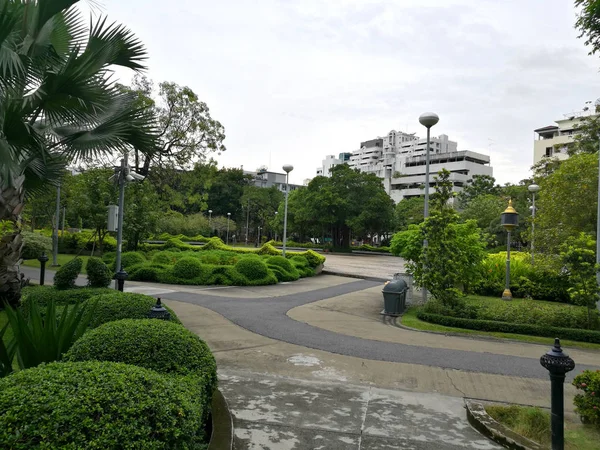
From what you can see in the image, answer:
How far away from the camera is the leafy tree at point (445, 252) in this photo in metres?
12.6

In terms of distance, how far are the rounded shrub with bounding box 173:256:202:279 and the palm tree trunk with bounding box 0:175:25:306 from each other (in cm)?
813

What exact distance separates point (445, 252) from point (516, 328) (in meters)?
2.77

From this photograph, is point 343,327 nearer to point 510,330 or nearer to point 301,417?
point 510,330

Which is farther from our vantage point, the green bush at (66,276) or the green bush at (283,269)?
the green bush at (283,269)

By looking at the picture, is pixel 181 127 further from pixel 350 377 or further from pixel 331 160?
pixel 331 160

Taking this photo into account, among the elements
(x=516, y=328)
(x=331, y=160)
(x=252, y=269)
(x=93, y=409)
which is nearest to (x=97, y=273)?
(x=93, y=409)

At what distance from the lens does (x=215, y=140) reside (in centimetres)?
2845

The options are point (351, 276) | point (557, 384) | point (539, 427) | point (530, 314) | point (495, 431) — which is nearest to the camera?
point (557, 384)

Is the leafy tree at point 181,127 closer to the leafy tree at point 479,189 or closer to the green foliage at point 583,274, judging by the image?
the green foliage at point 583,274

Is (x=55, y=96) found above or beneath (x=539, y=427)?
above

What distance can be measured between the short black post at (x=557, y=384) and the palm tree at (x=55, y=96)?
714 cm

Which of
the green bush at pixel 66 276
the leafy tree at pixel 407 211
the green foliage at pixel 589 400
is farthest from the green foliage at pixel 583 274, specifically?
the leafy tree at pixel 407 211

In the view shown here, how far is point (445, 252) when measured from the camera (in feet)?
41.9

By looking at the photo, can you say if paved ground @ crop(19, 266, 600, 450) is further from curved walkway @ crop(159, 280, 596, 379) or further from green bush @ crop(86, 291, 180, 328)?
green bush @ crop(86, 291, 180, 328)
